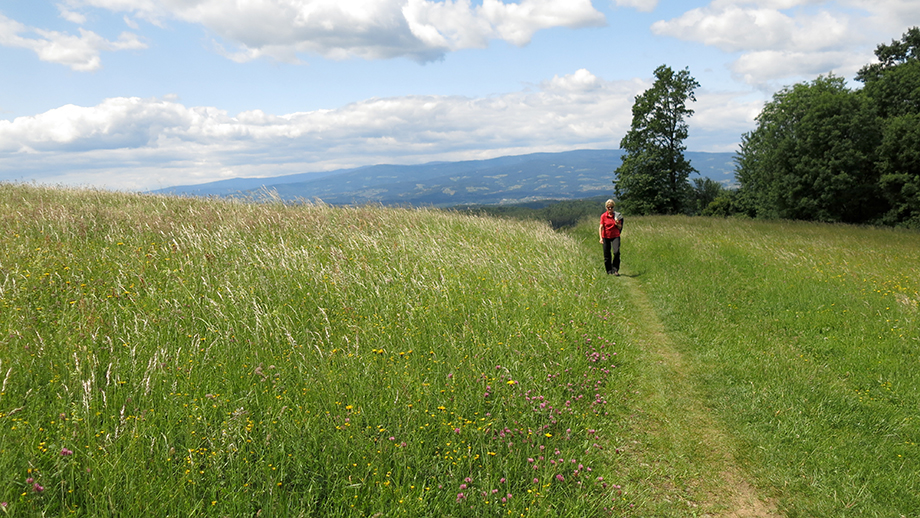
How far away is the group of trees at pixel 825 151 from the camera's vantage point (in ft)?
93.9

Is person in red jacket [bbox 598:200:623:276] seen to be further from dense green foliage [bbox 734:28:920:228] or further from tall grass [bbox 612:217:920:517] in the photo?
dense green foliage [bbox 734:28:920:228]

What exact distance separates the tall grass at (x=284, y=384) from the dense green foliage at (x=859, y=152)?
3159 centimetres

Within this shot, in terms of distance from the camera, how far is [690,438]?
483cm

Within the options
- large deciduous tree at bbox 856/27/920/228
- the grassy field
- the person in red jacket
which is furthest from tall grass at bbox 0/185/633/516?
large deciduous tree at bbox 856/27/920/228

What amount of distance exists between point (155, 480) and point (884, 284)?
44.6 ft

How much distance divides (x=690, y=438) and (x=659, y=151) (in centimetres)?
3758

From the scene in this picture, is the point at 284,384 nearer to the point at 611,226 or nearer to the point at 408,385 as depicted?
the point at 408,385

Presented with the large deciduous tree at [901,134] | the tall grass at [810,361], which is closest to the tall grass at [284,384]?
the tall grass at [810,361]

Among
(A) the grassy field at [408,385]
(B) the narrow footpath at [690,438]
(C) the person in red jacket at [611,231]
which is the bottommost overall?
(B) the narrow footpath at [690,438]

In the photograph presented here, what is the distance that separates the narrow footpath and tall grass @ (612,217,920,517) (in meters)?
0.17

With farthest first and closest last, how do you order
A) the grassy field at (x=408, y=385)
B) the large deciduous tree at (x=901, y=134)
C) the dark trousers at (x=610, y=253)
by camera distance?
the large deciduous tree at (x=901, y=134) < the dark trousers at (x=610, y=253) < the grassy field at (x=408, y=385)

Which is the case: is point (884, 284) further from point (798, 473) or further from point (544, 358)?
point (544, 358)

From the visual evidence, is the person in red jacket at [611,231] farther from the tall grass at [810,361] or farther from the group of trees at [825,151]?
the group of trees at [825,151]

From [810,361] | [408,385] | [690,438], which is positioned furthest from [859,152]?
[408,385]
